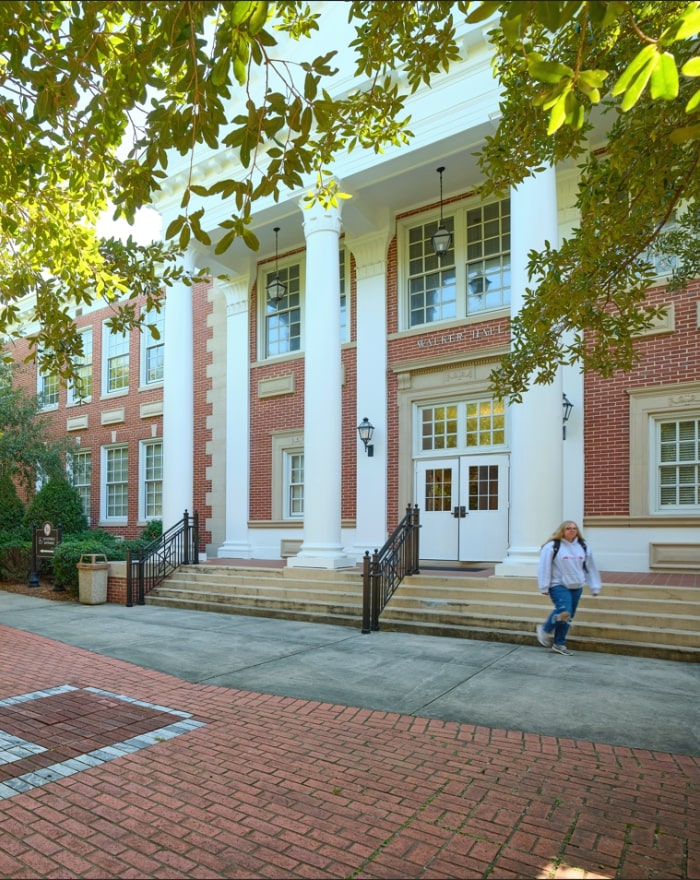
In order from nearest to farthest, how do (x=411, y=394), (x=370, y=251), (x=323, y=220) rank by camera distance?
(x=323, y=220) < (x=411, y=394) < (x=370, y=251)

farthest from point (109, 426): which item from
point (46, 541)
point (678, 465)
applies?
point (678, 465)

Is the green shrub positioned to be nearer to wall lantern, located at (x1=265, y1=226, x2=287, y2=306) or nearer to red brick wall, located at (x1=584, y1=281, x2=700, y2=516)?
wall lantern, located at (x1=265, y1=226, x2=287, y2=306)

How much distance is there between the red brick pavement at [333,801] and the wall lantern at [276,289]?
39.2 ft

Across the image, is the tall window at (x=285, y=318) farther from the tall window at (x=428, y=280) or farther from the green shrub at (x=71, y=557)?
the green shrub at (x=71, y=557)

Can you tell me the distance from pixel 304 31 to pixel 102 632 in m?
8.35

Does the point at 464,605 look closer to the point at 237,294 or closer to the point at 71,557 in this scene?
the point at 71,557

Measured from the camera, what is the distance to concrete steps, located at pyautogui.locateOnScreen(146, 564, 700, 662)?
789cm

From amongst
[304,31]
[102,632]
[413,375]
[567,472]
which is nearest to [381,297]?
[413,375]

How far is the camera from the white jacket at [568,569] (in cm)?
769

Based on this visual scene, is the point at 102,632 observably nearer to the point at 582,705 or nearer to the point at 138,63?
the point at 582,705

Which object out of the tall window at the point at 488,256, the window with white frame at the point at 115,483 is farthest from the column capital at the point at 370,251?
the window with white frame at the point at 115,483

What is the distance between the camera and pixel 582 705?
18.8ft

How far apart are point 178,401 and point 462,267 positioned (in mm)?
6921

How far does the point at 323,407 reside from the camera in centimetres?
1226
